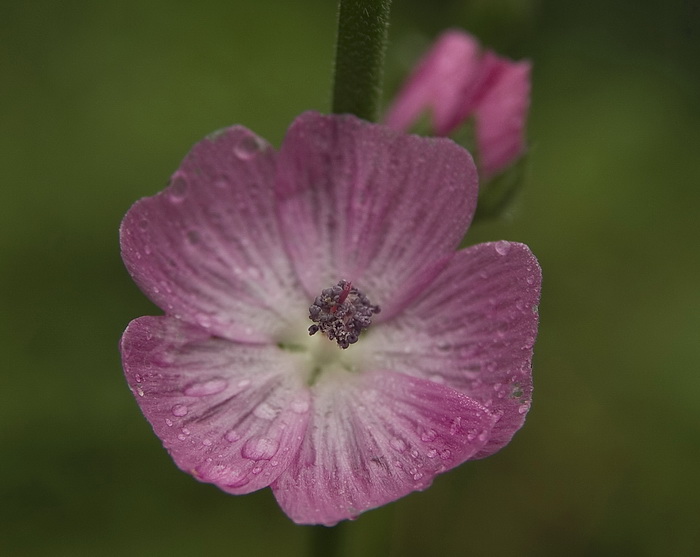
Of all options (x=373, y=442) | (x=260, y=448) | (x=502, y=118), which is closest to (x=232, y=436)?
(x=260, y=448)

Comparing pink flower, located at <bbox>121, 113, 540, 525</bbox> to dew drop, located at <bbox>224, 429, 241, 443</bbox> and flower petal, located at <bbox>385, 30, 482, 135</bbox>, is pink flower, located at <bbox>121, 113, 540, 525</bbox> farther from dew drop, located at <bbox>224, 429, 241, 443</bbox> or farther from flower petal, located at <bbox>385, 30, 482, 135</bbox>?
flower petal, located at <bbox>385, 30, 482, 135</bbox>

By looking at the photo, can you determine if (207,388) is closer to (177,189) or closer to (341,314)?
(341,314)

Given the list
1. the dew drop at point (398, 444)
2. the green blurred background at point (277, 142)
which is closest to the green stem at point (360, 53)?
the dew drop at point (398, 444)

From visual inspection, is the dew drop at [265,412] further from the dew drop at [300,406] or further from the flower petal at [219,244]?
the flower petal at [219,244]

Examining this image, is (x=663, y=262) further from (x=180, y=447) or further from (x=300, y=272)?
(x=180, y=447)

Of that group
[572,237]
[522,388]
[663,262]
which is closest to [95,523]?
[522,388]
